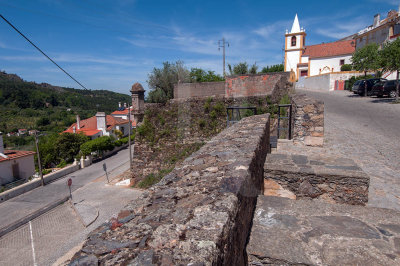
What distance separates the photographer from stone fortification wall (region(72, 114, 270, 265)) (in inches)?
37.9

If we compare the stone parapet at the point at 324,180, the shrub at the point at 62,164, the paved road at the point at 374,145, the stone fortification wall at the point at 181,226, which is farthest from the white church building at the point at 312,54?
the stone fortification wall at the point at 181,226

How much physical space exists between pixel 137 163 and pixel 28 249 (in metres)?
5.25

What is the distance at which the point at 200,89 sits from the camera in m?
17.1

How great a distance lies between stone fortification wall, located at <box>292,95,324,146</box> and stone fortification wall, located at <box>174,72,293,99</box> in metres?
6.93

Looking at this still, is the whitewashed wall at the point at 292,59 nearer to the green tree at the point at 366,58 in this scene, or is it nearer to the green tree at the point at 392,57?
the green tree at the point at 366,58

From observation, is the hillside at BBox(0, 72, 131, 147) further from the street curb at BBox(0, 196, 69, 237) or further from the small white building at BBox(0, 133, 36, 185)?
the street curb at BBox(0, 196, 69, 237)

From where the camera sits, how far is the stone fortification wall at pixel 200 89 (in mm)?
16453

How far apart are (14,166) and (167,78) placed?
15206mm

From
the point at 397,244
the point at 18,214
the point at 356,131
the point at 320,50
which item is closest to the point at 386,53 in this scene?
the point at 356,131

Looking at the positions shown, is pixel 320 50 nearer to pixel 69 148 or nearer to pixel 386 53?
pixel 386 53

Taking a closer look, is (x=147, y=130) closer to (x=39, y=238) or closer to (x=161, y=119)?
(x=161, y=119)

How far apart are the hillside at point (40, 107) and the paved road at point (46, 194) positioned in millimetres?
33680

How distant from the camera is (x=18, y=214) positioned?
38.0ft

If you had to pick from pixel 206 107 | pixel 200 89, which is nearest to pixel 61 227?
pixel 206 107
